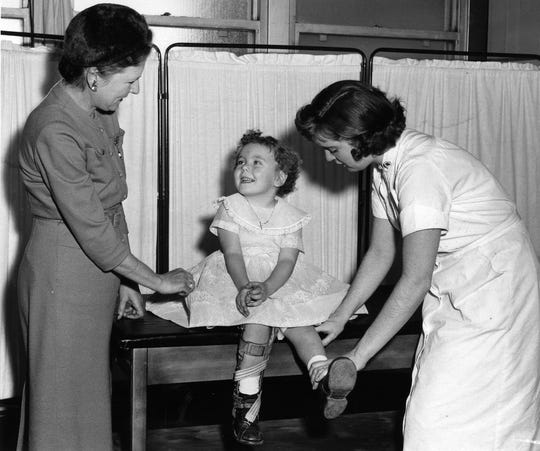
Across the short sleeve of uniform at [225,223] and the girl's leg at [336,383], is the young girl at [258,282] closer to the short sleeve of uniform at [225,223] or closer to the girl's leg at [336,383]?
the short sleeve of uniform at [225,223]

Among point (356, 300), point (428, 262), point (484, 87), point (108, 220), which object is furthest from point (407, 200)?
point (484, 87)

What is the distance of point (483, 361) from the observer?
7.61ft

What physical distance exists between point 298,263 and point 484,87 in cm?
175

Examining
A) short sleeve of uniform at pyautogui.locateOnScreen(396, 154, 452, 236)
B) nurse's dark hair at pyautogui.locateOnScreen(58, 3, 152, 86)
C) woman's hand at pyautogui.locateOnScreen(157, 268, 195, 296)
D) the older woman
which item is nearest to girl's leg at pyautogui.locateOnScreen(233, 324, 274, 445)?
woman's hand at pyautogui.locateOnScreen(157, 268, 195, 296)

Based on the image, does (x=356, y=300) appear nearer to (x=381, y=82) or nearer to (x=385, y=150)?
(x=385, y=150)

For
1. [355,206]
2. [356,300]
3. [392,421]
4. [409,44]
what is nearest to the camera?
[356,300]

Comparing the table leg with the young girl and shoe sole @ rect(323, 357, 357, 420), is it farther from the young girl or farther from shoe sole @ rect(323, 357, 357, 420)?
shoe sole @ rect(323, 357, 357, 420)

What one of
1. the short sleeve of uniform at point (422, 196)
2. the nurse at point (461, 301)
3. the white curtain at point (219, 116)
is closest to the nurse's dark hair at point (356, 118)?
the nurse at point (461, 301)

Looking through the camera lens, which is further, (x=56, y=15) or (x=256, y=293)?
(x=56, y=15)

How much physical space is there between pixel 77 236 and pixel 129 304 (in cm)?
89

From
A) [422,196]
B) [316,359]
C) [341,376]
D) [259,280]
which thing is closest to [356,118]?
[422,196]

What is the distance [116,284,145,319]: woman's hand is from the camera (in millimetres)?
2992

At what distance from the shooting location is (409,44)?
18.0ft

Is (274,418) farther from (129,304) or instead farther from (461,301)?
(461,301)
